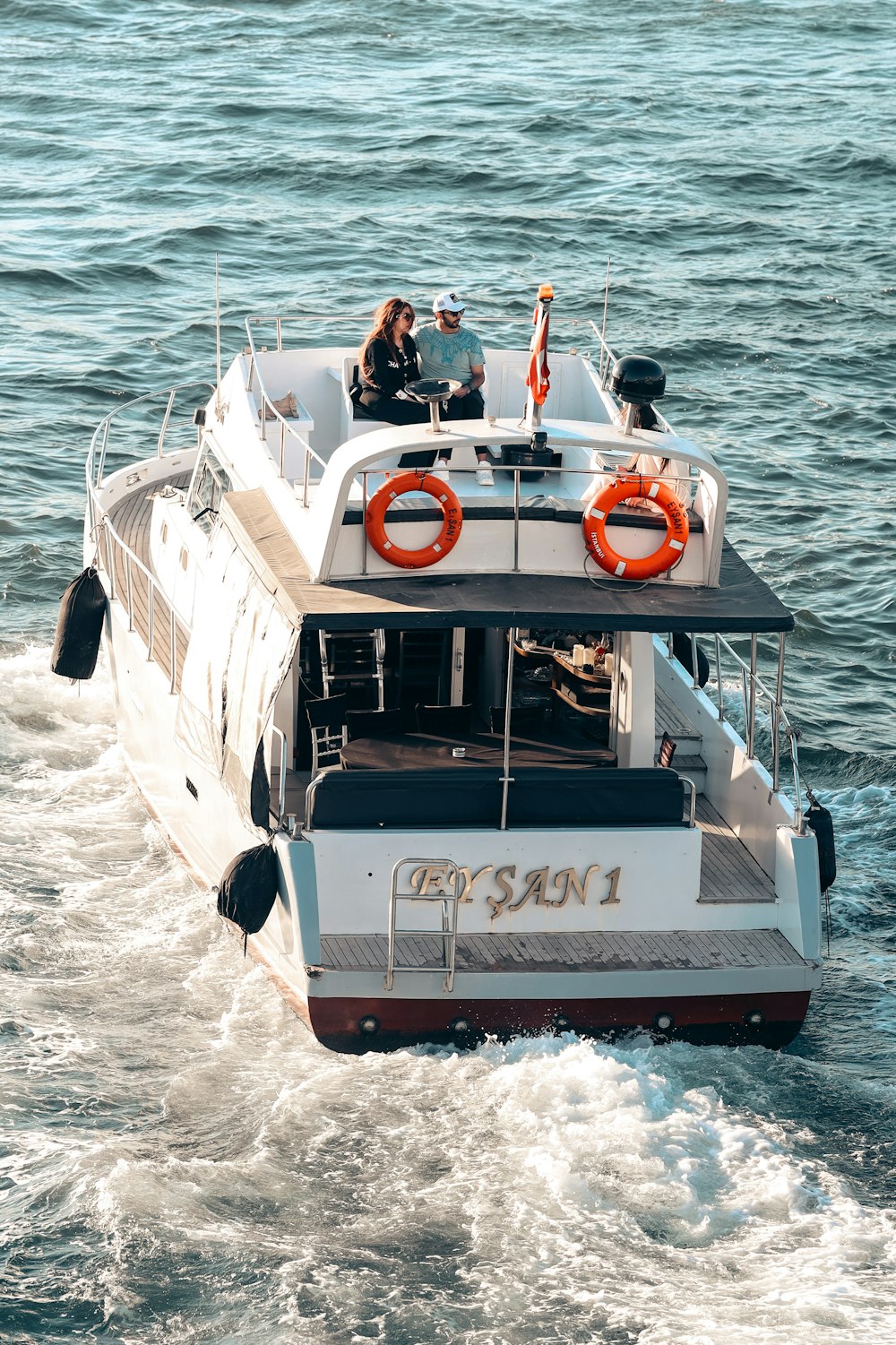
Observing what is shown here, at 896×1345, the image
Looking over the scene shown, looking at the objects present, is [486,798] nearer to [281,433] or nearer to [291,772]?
[291,772]

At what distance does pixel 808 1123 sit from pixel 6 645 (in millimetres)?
8634

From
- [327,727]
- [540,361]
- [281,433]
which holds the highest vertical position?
[540,361]

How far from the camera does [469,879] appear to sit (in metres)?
9.34

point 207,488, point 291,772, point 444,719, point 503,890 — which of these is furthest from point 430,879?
point 207,488

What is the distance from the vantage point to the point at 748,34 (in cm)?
3528

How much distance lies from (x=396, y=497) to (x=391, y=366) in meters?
2.00

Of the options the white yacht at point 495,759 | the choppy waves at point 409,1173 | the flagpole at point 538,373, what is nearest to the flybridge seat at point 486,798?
the white yacht at point 495,759

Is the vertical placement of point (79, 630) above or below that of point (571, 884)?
below

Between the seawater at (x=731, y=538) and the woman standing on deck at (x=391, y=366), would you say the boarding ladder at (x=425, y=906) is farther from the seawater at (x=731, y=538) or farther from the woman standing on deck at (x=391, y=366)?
the woman standing on deck at (x=391, y=366)

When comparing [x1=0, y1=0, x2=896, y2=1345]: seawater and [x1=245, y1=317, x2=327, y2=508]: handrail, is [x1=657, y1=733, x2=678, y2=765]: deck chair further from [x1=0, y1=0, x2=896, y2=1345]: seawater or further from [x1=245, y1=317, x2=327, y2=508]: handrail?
[x1=245, y1=317, x2=327, y2=508]: handrail

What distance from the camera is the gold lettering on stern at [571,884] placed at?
941cm

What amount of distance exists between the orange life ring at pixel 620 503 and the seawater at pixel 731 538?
8.21 ft

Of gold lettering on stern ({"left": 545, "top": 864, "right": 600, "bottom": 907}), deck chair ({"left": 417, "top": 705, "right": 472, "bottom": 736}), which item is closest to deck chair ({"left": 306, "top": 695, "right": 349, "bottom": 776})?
deck chair ({"left": 417, "top": 705, "right": 472, "bottom": 736})

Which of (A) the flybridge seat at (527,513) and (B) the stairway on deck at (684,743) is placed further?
(B) the stairway on deck at (684,743)
